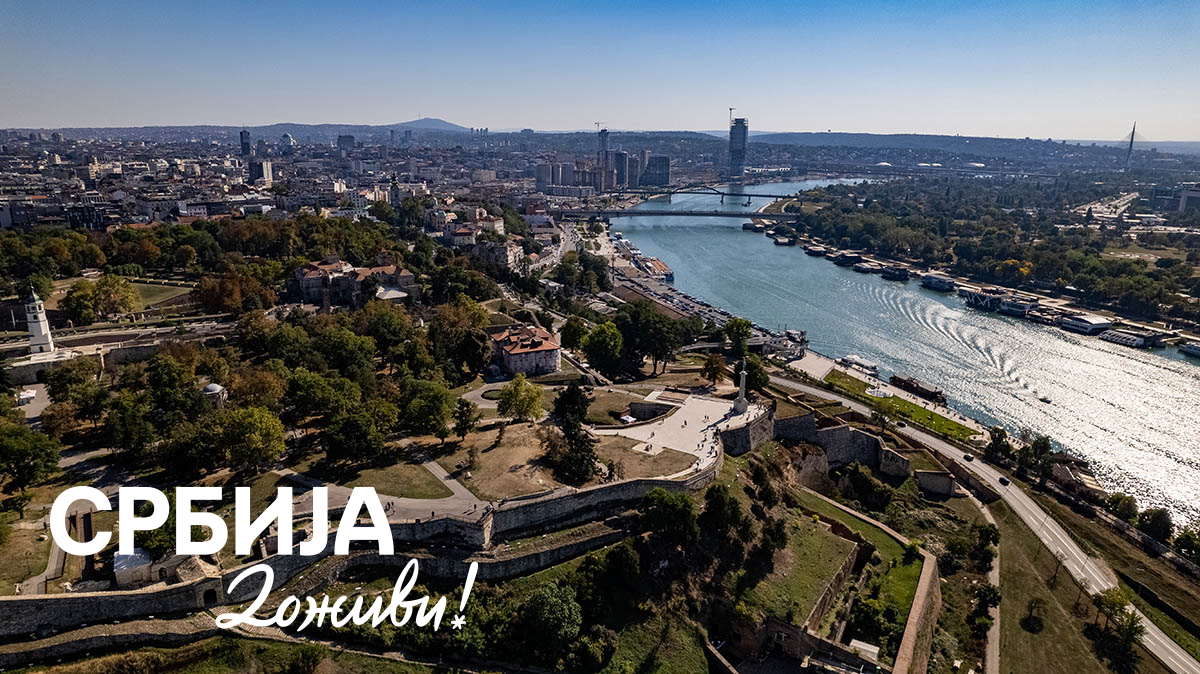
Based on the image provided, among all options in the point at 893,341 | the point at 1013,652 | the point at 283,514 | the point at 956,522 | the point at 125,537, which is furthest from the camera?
the point at 893,341

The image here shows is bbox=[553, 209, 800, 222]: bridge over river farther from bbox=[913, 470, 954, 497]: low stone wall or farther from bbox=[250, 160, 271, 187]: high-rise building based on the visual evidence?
bbox=[913, 470, 954, 497]: low stone wall

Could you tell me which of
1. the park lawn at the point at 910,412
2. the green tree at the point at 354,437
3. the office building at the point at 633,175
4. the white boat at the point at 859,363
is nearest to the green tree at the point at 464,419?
the green tree at the point at 354,437

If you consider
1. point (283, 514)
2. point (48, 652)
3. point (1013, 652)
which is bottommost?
point (1013, 652)

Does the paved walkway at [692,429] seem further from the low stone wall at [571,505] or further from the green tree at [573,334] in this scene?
the green tree at [573,334]

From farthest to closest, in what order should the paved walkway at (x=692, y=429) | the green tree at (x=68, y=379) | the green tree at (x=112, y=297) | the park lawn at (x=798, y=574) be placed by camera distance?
the green tree at (x=112, y=297), the green tree at (x=68, y=379), the paved walkway at (x=692, y=429), the park lawn at (x=798, y=574)

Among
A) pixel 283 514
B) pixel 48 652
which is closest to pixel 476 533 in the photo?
pixel 283 514

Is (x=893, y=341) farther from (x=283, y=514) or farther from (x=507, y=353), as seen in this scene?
(x=283, y=514)

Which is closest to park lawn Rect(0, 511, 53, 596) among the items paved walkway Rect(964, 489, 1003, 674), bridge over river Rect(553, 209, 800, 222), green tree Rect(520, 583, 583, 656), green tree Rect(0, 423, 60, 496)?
green tree Rect(0, 423, 60, 496)
